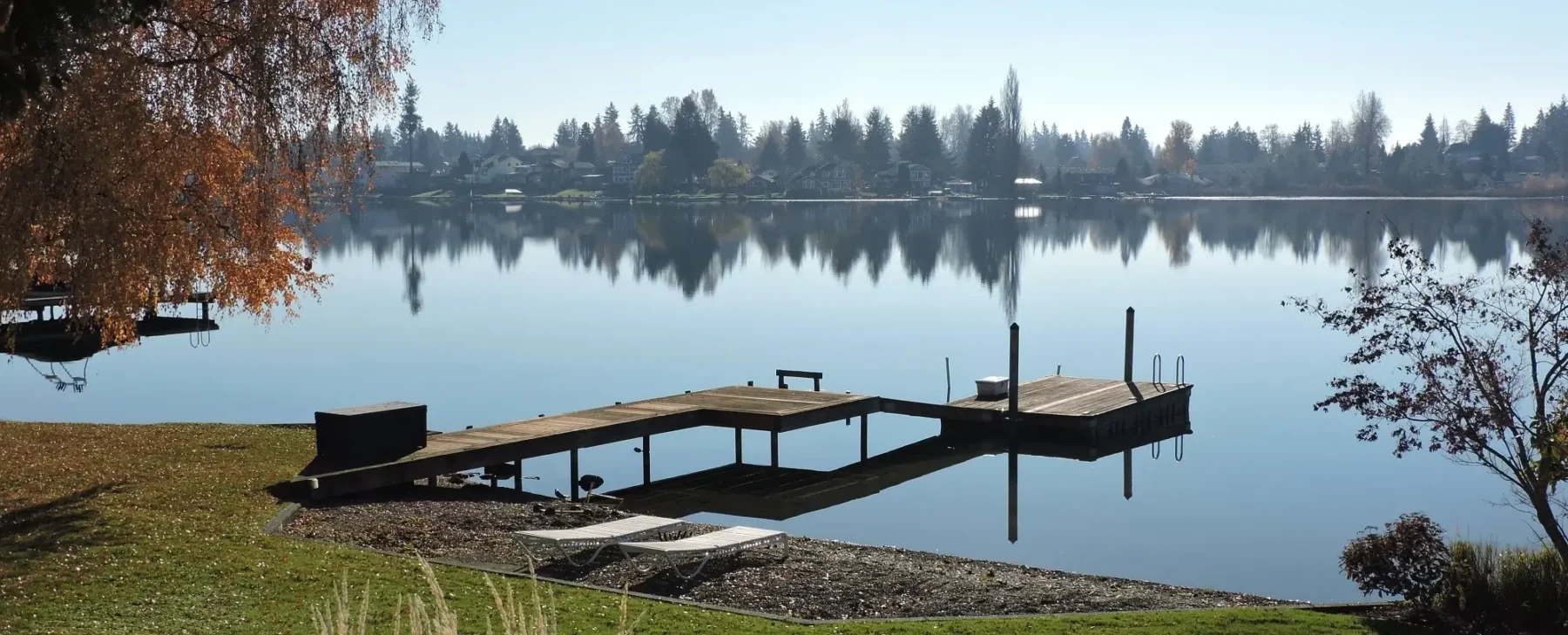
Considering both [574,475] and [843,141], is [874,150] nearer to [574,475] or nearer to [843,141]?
[843,141]

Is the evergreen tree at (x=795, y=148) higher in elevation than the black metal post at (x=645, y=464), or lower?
higher

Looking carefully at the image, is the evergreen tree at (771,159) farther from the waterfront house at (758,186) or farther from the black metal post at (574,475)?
the black metal post at (574,475)

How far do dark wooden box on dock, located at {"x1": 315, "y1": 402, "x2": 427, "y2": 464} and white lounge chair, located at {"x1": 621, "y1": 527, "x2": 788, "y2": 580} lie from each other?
572cm

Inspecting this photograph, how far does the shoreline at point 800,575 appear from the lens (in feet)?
46.5

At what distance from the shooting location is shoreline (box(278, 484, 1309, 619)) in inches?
558

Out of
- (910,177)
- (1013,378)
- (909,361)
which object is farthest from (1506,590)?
(910,177)

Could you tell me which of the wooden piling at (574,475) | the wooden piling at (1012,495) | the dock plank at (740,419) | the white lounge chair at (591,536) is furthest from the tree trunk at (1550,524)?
the wooden piling at (574,475)

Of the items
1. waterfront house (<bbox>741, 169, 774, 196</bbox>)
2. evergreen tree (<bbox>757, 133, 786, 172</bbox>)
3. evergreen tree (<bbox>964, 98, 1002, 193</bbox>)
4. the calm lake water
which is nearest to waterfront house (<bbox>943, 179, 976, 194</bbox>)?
evergreen tree (<bbox>964, 98, 1002, 193</bbox>)

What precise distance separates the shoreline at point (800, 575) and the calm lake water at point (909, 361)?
4.17 metres

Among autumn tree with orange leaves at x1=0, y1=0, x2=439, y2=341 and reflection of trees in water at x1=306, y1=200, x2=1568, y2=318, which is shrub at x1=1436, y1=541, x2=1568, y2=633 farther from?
reflection of trees in water at x1=306, y1=200, x2=1568, y2=318

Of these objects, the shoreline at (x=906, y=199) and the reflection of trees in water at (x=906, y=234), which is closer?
the reflection of trees in water at (x=906, y=234)

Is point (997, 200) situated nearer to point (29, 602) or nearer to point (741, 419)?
point (741, 419)

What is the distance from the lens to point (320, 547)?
14.5 meters

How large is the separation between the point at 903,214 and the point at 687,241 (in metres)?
44.5
